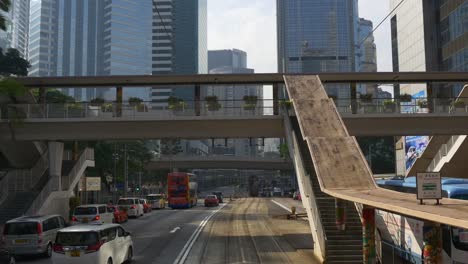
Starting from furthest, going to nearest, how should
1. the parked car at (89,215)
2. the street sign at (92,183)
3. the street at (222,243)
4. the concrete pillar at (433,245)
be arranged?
the street sign at (92,183) < the parked car at (89,215) < the street at (222,243) < the concrete pillar at (433,245)

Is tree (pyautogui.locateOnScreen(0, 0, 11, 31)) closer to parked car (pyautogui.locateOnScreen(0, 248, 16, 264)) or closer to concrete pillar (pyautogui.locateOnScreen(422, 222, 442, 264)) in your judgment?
parked car (pyautogui.locateOnScreen(0, 248, 16, 264))

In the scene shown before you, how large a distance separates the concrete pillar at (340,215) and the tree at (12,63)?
2763 inches

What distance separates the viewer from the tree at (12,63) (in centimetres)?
7744

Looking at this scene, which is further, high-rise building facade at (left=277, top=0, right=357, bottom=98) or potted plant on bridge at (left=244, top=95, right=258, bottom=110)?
high-rise building facade at (left=277, top=0, right=357, bottom=98)

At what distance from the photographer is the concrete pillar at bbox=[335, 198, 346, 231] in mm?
19453

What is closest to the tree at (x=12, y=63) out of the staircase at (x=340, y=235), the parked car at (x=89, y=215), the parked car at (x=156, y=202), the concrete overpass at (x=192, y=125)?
the parked car at (x=156, y=202)

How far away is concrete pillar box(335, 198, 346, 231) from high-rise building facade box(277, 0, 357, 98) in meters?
139

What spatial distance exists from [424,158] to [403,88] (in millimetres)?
46359

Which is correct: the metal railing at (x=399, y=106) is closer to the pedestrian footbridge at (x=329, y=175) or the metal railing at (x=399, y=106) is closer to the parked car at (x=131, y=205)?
the pedestrian footbridge at (x=329, y=175)

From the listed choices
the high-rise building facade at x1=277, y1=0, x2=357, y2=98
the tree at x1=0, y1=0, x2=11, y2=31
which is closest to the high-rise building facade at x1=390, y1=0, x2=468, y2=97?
the tree at x1=0, y1=0, x2=11, y2=31

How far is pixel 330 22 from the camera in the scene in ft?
579

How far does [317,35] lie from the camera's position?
17775cm

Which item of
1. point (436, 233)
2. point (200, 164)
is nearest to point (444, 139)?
point (436, 233)

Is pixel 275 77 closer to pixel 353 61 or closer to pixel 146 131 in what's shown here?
pixel 146 131
